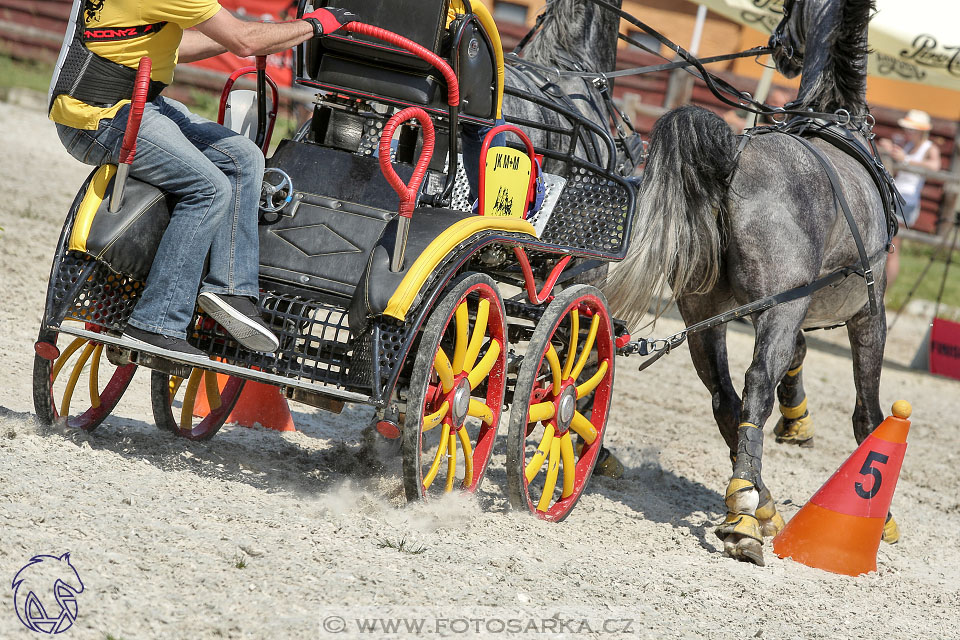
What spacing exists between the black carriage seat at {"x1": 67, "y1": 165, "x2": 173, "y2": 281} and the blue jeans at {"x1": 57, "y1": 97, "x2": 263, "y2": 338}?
36 millimetres

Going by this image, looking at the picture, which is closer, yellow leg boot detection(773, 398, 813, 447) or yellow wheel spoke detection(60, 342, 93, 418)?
yellow wheel spoke detection(60, 342, 93, 418)

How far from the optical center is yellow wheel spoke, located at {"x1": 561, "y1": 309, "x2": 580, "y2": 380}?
3773 millimetres

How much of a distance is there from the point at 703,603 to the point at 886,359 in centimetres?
700

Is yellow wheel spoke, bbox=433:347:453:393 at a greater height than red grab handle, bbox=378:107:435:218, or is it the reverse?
red grab handle, bbox=378:107:435:218

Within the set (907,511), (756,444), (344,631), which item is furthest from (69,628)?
(907,511)

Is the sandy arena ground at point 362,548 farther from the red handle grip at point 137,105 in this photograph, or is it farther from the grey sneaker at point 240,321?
the red handle grip at point 137,105

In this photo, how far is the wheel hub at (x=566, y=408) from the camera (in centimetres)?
380

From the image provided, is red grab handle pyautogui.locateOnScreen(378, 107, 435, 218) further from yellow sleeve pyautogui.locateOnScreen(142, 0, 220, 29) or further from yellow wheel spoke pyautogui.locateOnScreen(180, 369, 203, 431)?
yellow wheel spoke pyautogui.locateOnScreen(180, 369, 203, 431)

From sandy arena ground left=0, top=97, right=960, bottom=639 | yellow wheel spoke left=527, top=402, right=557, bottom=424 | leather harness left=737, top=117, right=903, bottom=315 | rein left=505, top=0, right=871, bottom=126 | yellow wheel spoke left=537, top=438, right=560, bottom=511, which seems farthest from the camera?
rein left=505, top=0, right=871, bottom=126

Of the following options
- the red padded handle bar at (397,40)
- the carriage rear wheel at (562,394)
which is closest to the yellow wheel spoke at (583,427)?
the carriage rear wheel at (562,394)

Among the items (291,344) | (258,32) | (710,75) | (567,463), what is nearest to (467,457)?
(567,463)

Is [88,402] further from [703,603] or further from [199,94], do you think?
[199,94]

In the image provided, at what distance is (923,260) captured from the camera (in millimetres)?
14273

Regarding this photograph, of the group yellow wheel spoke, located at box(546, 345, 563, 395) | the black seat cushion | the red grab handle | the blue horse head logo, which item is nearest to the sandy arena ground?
the blue horse head logo
